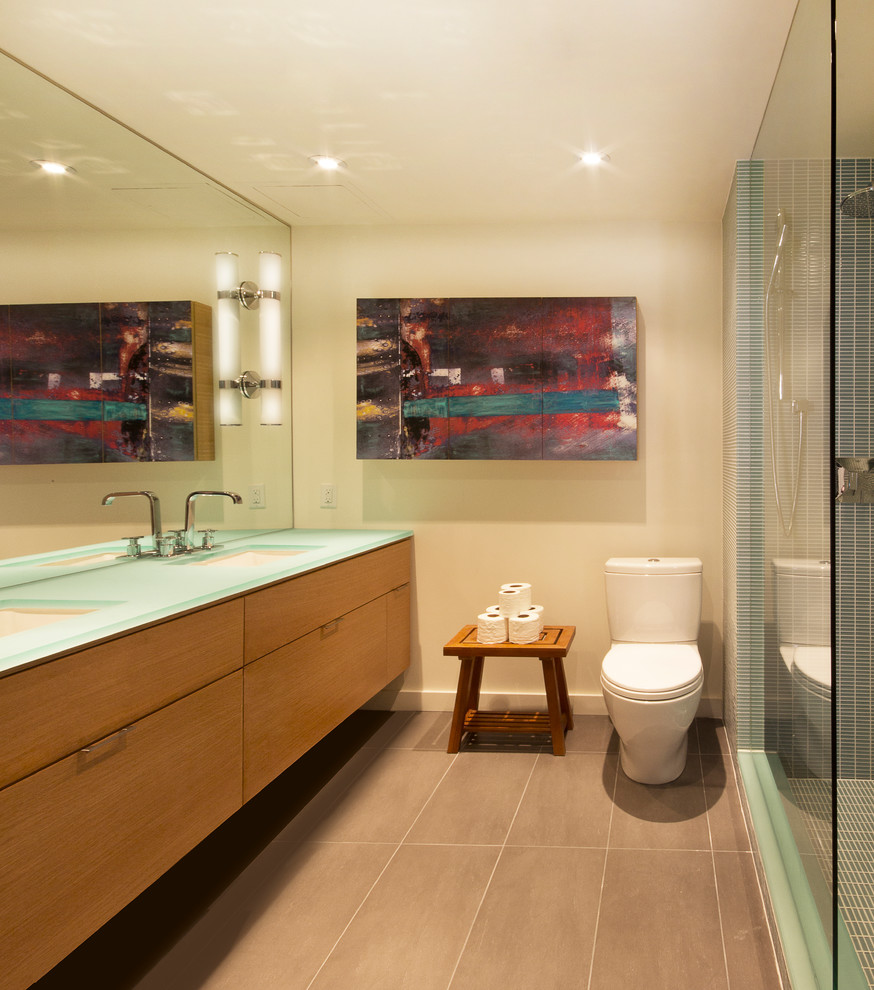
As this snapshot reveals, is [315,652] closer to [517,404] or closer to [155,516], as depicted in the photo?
[155,516]

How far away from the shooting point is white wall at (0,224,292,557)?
2.07 metres

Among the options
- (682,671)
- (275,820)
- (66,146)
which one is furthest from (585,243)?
(275,820)

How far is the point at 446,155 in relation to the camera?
286 cm

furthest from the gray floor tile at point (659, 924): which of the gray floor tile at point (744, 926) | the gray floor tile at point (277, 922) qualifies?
the gray floor tile at point (277, 922)

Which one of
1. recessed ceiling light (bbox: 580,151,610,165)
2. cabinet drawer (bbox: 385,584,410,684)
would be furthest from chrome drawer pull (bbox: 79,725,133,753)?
recessed ceiling light (bbox: 580,151,610,165)

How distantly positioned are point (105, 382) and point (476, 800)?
A: 1.78 meters

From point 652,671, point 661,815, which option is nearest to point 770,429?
point 652,671

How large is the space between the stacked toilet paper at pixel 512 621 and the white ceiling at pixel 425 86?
1592mm

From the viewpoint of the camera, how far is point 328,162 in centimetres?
295

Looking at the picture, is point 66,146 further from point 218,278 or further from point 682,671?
point 682,671

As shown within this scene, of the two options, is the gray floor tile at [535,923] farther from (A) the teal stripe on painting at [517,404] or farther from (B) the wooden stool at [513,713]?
(A) the teal stripe on painting at [517,404]

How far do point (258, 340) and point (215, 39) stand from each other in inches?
55.4

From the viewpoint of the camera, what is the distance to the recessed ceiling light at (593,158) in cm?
282

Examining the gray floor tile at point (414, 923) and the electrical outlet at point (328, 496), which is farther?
the electrical outlet at point (328, 496)
